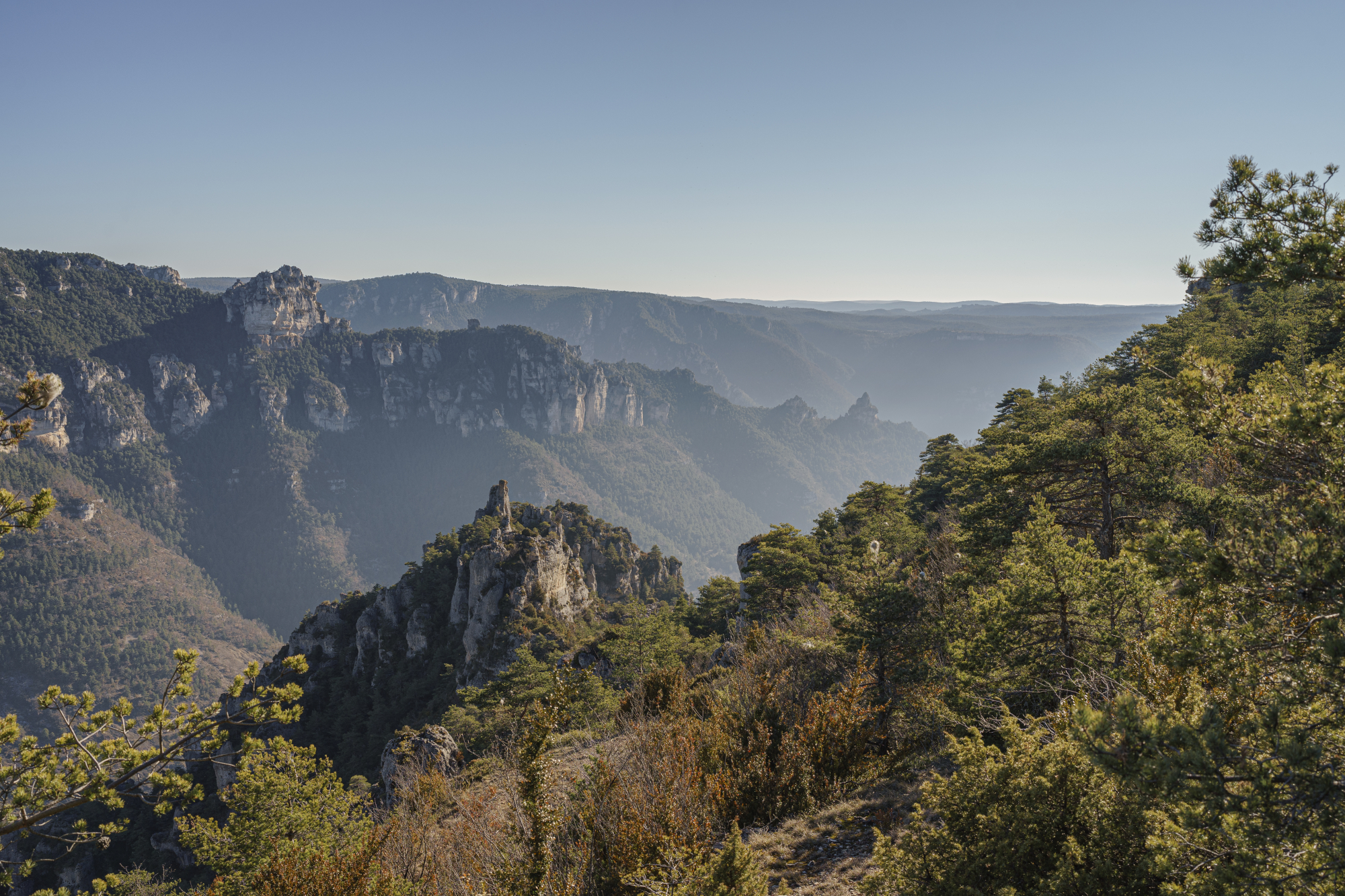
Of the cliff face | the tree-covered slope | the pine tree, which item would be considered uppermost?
the pine tree

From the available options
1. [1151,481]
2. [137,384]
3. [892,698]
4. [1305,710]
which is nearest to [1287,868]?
[1305,710]

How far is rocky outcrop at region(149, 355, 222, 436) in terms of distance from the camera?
7495 inches

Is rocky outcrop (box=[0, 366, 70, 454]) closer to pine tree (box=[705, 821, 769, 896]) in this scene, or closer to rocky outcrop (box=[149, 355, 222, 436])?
rocky outcrop (box=[149, 355, 222, 436])

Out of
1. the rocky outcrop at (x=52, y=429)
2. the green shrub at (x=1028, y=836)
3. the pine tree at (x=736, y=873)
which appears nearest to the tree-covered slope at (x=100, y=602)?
the rocky outcrop at (x=52, y=429)

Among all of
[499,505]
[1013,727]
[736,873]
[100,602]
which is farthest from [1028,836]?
[100,602]

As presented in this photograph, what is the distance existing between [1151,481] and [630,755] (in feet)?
36.4

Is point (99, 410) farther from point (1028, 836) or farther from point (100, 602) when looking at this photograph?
point (1028, 836)

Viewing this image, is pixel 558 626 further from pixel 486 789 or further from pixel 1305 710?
pixel 1305 710

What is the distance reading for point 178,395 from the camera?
192875mm

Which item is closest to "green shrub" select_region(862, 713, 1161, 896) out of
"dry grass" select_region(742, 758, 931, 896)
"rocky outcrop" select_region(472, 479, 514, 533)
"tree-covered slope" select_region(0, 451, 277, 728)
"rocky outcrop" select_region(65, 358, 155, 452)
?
"dry grass" select_region(742, 758, 931, 896)

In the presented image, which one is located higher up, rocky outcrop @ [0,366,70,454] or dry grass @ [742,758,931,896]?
dry grass @ [742,758,931,896]

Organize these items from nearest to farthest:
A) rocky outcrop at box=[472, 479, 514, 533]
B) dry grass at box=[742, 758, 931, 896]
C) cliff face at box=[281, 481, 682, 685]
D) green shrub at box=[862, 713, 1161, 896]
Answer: green shrub at box=[862, 713, 1161, 896] → dry grass at box=[742, 758, 931, 896] → cliff face at box=[281, 481, 682, 685] → rocky outcrop at box=[472, 479, 514, 533]

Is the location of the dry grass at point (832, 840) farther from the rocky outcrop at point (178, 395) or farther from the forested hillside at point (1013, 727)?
the rocky outcrop at point (178, 395)

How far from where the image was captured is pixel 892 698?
463 inches
